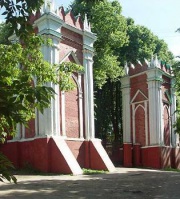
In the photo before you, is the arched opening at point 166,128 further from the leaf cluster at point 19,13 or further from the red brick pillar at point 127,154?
the leaf cluster at point 19,13

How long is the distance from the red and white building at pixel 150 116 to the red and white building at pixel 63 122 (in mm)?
6475

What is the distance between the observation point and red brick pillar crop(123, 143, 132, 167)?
2317 centimetres

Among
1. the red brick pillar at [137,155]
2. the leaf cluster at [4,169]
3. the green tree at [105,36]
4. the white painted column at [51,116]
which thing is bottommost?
the red brick pillar at [137,155]

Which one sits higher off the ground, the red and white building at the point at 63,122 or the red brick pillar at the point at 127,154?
the red and white building at the point at 63,122

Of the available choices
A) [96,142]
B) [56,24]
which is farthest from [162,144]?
[56,24]

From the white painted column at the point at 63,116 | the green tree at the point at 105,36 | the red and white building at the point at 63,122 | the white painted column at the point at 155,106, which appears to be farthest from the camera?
the green tree at the point at 105,36

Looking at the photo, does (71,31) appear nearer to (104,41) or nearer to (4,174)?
(104,41)

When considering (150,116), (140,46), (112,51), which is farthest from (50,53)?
(140,46)

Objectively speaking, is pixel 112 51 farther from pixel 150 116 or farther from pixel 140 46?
pixel 150 116

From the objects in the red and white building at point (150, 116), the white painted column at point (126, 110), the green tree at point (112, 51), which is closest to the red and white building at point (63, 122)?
the red and white building at point (150, 116)

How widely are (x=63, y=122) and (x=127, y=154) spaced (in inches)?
327

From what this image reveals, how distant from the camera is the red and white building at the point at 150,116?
22906mm

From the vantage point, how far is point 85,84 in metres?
17.9

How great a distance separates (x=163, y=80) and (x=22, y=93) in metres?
22.3
